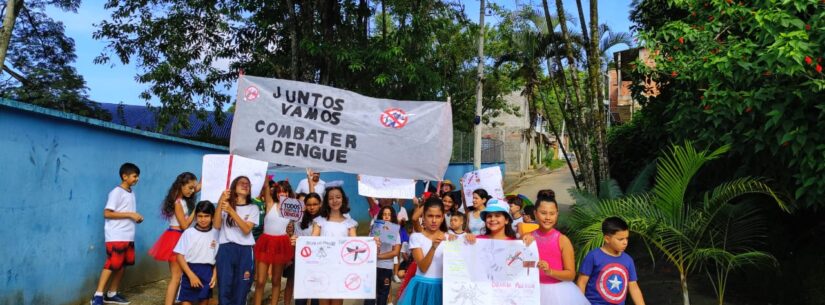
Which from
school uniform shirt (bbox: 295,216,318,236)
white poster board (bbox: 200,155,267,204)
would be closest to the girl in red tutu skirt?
white poster board (bbox: 200,155,267,204)

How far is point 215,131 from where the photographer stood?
33219 mm

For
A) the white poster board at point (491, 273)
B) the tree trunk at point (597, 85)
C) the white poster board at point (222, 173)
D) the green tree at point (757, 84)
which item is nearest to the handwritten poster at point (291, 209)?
the white poster board at point (222, 173)

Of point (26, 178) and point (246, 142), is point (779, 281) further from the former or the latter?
point (26, 178)

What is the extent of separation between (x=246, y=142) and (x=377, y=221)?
5.76 ft

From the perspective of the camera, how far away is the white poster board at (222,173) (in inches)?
239

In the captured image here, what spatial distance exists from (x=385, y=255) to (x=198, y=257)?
163cm

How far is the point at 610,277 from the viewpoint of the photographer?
A: 15.0 feet

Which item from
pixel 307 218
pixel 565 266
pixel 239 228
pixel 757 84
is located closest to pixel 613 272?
pixel 565 266

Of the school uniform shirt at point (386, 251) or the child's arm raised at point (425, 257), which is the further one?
the school uniform shirt at point (386, 251)

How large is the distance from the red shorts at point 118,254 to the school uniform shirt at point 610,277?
14.8 ft

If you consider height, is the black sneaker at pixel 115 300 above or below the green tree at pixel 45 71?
below

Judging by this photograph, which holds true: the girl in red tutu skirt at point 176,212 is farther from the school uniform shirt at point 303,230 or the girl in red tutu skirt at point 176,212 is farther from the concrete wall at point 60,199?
the school uniform shirt at point 303,230

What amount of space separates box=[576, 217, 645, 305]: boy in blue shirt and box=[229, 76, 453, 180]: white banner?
1831 millimetres

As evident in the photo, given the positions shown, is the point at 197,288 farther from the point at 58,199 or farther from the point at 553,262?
the point at 553,262
